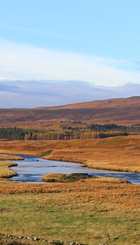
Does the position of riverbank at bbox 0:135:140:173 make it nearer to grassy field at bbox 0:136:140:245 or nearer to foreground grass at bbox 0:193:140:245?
grassy field at bbox 0:136:140:245

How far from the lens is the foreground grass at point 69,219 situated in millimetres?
22875

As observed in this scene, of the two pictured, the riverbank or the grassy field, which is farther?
the riverbank

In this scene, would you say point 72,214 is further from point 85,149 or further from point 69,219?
point 85,149

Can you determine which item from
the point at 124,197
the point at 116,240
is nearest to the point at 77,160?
the point at 124,197

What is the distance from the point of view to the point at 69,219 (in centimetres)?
2758

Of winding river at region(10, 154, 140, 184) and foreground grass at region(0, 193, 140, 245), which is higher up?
foreground grass at region(0, 193, 140, 245)

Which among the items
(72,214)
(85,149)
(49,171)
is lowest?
(49,171)

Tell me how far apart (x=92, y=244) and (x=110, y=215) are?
8482mm

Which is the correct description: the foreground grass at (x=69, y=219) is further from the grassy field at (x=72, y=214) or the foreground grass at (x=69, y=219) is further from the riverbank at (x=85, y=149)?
the riverbank at (x=85, y=149)

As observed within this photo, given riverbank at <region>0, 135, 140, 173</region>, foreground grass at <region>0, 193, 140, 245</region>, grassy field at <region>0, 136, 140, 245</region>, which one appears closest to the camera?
foreground grass at <region>0, 193, 140, 245</region>

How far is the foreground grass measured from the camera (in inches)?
901

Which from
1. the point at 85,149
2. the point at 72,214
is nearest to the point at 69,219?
the point at 72,214

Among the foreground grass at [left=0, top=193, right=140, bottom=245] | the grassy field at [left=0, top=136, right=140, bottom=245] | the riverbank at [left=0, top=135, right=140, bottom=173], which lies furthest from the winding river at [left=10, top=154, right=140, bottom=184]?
the riverbank at [left=0, top=135, right=140, bottom=173]

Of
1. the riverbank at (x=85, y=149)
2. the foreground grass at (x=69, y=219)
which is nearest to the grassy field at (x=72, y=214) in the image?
the foreground grass at (x=69, y=219)
